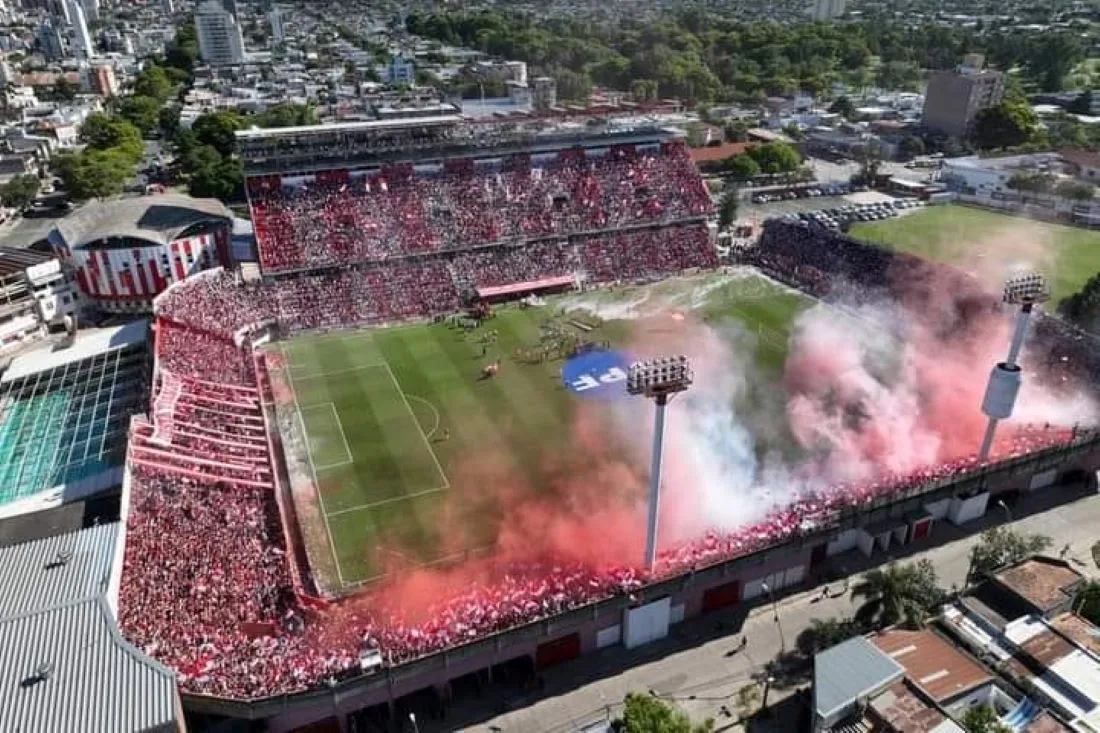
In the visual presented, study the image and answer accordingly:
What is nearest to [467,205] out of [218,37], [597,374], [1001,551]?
[597,374]

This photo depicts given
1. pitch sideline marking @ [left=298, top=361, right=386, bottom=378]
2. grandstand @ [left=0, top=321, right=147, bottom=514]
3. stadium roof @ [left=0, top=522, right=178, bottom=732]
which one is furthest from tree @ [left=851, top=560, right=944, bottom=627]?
pitch sideline marking @ [left=298, top=361, right=386, bottom=378]

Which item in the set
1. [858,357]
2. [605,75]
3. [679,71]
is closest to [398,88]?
[605,75]

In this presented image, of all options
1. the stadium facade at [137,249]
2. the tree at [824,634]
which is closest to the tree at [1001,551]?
the tree at [824,634]

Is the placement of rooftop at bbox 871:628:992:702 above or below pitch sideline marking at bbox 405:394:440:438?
above

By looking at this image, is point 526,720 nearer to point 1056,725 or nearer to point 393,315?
point 1056,725

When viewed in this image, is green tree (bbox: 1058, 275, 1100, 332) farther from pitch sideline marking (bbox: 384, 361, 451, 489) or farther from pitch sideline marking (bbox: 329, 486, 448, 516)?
pitch sideline marking (bbox: 329, 486, 448, 516)

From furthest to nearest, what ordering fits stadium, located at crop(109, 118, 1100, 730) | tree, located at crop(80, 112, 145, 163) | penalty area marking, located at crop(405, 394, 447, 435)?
tree, located at crop(80, 112, 145, 163) → penalty area marking, located at crop(405, 394, 447, 435) → stadium, located at crop(109, 118, 1100, 730)
